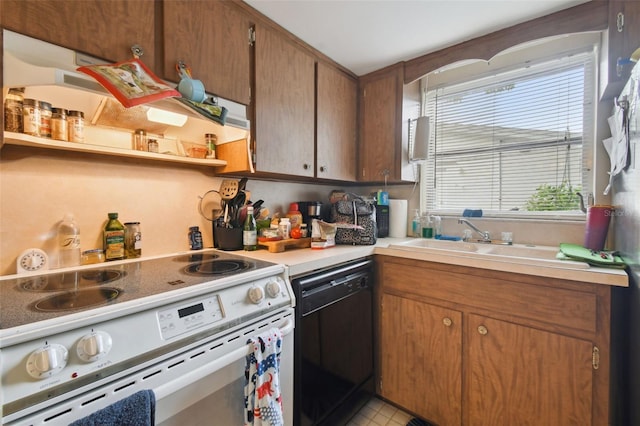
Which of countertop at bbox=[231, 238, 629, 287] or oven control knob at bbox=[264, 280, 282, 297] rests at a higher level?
countertop at bbox=[231, 238, 629, 287]

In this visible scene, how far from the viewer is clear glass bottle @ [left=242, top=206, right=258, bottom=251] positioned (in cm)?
143

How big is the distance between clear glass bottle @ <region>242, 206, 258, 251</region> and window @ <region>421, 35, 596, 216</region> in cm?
135

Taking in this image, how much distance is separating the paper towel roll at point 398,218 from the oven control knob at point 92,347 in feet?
5.97

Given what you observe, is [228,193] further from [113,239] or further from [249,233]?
[113,239]

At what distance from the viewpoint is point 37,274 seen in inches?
38.4

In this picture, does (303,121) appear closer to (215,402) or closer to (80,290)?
(80,290)

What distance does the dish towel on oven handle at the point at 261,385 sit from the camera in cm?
87

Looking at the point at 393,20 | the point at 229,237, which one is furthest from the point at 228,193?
the point at 393,20

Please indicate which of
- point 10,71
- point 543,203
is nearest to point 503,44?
point 543,203

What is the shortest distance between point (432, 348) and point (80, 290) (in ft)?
5.04

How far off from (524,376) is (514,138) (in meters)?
1.40

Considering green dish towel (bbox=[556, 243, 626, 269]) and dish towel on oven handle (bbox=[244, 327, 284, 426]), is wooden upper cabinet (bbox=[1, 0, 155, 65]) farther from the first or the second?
green dish towel (bbox=[556, 243, 626, 269])

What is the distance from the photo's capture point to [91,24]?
0.90 meters

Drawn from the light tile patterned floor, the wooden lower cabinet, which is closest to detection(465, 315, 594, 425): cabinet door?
the wooden lower cabinet
